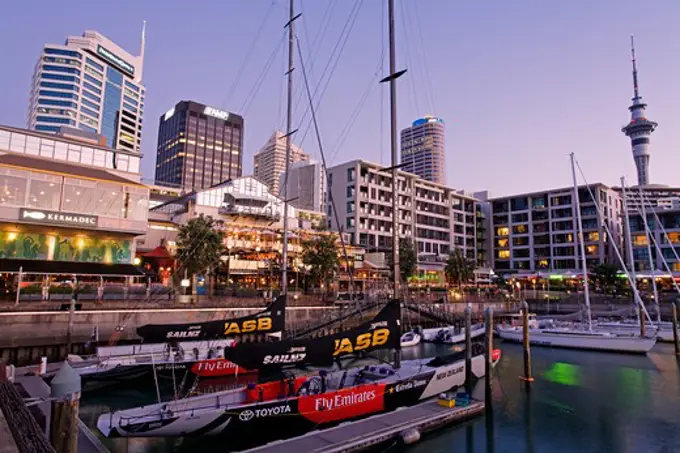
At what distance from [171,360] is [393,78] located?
19458 millimetres

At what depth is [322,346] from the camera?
16141mm

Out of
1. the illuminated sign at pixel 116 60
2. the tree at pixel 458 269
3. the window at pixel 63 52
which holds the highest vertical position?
the illuminated sign at pixel 116 60

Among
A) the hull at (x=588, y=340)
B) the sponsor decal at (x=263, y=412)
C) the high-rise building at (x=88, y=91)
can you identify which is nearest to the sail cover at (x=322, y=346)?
the sponsor decal at (x=263, y=412)

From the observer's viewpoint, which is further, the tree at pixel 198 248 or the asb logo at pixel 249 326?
the tree at pixel 198 248

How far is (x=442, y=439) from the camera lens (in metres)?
17.2

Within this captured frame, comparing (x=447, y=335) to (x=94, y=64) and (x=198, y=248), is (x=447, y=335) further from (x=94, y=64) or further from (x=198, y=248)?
(x=94, y=64)

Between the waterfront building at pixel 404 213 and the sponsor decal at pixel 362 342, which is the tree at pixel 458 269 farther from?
the sponsor decal at pixel 362 342

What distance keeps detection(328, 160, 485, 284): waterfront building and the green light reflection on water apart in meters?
50.3

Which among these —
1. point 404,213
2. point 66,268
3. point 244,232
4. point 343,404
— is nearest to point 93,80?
point 404,213

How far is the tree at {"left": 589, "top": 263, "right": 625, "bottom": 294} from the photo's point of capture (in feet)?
265

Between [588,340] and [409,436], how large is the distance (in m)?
31.9

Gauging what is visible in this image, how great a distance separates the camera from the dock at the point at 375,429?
13992 mm

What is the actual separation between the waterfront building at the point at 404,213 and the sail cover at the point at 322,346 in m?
63.7

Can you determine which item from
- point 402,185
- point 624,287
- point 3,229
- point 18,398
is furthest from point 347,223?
point 18,398
